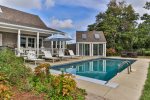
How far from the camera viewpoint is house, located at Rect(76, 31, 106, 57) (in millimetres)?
27109

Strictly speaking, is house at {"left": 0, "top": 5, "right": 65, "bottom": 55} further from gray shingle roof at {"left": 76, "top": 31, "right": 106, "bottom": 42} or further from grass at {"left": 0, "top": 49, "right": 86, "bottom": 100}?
grass at {"left": 0, "top": 49, "right": 86, "bottom": 100}

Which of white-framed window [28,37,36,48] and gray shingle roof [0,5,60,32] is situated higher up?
gray shingle roof [0,5,60,32]

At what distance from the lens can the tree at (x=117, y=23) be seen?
30500 millimetres

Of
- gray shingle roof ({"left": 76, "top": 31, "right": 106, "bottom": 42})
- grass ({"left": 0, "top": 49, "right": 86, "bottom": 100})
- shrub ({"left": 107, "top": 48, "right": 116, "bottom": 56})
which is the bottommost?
grass ({"left": 0, "top": 49, "right": 86, "bottom": 100})

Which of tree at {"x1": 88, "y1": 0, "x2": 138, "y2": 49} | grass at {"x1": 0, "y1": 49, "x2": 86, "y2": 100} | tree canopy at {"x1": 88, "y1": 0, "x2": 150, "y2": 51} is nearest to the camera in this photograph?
grass at {"x1": 0, "y1": 49, "x2": 86, "y2": 100}

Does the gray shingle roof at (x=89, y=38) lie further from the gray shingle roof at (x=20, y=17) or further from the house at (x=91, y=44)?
the gray shingle roof at (x=20, y=17)

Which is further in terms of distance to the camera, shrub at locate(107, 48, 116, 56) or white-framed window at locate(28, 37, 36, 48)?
shrub at locate(107, 48, 116, 56)

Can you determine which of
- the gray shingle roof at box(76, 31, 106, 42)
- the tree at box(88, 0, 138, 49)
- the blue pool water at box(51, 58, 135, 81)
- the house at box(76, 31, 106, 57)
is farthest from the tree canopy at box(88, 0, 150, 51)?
the blue pool water at box(51, 58, 135, 81)

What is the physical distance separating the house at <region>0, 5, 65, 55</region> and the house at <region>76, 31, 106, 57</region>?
16.7 ft

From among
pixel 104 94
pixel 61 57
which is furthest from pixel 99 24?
pixel 104 94

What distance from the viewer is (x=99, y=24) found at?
3338 cm

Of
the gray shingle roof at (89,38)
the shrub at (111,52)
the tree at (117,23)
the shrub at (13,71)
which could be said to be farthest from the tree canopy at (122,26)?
the shrub at (13,71)

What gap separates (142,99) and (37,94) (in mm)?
3567

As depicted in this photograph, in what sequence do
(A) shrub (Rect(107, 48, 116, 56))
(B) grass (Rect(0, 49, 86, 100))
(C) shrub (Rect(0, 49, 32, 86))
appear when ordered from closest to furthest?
(B) grass (Rect(0, 49, 86, 100)) < (C) shrub (Rect(0, 49, 32, 86)) < (A) shrub (Rect(107, 48, 116, 56))
